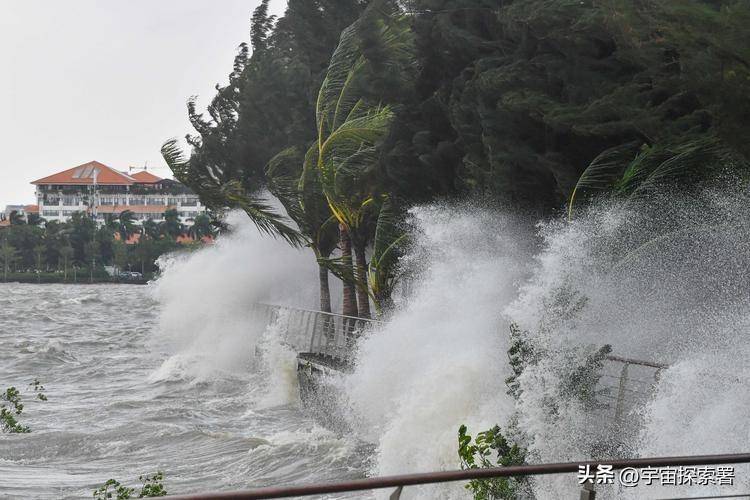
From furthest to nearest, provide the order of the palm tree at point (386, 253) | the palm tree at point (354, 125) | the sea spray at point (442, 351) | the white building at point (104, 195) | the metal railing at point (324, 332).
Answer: the white building at point (104, 195), the palm tree at point (386, 253), the palm tree at point (354, 125), the metal railing at point (324, 332), the sea spray at point (442, 351)

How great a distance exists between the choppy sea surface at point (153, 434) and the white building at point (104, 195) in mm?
148028

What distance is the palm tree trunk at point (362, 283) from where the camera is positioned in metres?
25.6

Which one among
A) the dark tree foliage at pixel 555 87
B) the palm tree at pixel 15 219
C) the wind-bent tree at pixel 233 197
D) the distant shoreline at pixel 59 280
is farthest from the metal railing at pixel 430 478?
the palm tree at pixel 15 219

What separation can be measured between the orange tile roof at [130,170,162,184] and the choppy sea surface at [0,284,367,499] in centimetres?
15701

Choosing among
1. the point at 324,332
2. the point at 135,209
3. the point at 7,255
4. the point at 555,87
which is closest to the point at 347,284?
the point at 324,332

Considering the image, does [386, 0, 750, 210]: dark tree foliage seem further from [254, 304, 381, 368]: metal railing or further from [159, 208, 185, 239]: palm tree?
[159, 208, 185, 239]: palm tree

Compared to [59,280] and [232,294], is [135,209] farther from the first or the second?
[232,294]

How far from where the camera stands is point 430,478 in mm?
4555

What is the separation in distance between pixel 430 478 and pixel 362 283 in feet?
68.7

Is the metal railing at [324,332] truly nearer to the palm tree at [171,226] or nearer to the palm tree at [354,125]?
the palm tree at [354,125]

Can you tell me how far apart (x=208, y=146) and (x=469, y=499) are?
32.0 metres

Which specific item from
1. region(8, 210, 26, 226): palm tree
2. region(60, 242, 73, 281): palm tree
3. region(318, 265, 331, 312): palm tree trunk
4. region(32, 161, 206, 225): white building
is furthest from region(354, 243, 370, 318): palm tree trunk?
region(32, 161, 206, 225): white building

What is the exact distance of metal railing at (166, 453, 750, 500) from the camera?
4152mm

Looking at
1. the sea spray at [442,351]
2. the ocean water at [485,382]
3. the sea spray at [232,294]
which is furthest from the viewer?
the sea spray at [232,294]
